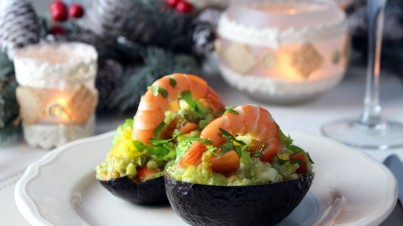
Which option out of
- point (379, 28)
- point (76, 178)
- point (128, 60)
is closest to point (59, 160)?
point (76, 178)

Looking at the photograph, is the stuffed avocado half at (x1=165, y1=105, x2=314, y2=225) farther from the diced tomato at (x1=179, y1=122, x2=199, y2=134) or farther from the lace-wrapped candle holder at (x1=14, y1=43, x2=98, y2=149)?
the lace-wrapped candle holder at (x1=14, y1=43, x2=98, y2=149)

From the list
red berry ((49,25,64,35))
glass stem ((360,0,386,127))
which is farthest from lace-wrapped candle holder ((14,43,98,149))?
glass stem ((360,0,386,127))

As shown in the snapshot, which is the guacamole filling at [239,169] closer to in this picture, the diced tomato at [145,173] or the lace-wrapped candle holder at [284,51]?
the diced tomato at [145,173]

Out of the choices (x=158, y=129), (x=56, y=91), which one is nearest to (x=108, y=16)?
(x=56, y=91)

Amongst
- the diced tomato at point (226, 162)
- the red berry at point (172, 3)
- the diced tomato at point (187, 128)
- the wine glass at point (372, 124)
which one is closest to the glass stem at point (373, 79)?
the wine glass at point (372, 124)

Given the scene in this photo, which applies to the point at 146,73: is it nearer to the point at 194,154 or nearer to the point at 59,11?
the point at 59,11

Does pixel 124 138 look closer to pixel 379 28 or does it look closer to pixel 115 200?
pixel 115 200
